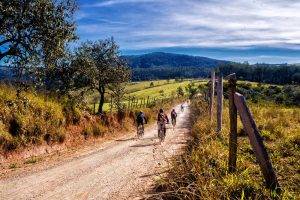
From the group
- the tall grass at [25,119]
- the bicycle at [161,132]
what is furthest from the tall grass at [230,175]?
the bicycle at [161,132]

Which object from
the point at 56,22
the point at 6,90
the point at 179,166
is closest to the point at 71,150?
the point at 6,90

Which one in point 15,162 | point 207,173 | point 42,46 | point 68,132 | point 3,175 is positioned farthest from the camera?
point 68,132

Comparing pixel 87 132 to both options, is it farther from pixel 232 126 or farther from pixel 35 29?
pixel 232 126

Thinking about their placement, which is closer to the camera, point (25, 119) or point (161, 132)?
point (25, 119)

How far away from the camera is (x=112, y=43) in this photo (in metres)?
54.2

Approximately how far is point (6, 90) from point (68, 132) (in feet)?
20.9

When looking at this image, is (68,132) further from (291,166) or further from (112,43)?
(112,43)

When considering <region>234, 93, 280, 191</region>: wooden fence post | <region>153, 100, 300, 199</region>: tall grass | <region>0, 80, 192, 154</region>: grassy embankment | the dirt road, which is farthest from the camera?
<region>0, 80, 192, 154</region>: grassy embankment

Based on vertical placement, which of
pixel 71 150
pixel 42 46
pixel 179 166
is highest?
pixel 42 46

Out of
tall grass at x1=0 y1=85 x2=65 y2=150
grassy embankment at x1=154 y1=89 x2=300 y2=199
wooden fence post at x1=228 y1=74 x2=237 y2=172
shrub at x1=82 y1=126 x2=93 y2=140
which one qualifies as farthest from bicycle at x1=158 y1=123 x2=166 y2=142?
wooden fence post at x1=228 y1=74 x2=237 y2=172

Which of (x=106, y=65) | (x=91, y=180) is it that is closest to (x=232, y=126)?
(x=91, y=180)

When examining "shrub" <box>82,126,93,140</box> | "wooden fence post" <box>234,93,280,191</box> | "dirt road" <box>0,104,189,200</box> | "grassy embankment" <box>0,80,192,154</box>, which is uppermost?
"wooden fence post" <box>234,93,280,191</box>

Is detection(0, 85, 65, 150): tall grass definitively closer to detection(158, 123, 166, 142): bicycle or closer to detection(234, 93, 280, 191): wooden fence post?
detection(158, 123, 166, 142): bicycle

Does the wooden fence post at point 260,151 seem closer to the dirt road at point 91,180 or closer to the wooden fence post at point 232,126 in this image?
the wooden fence post at point 232,126
